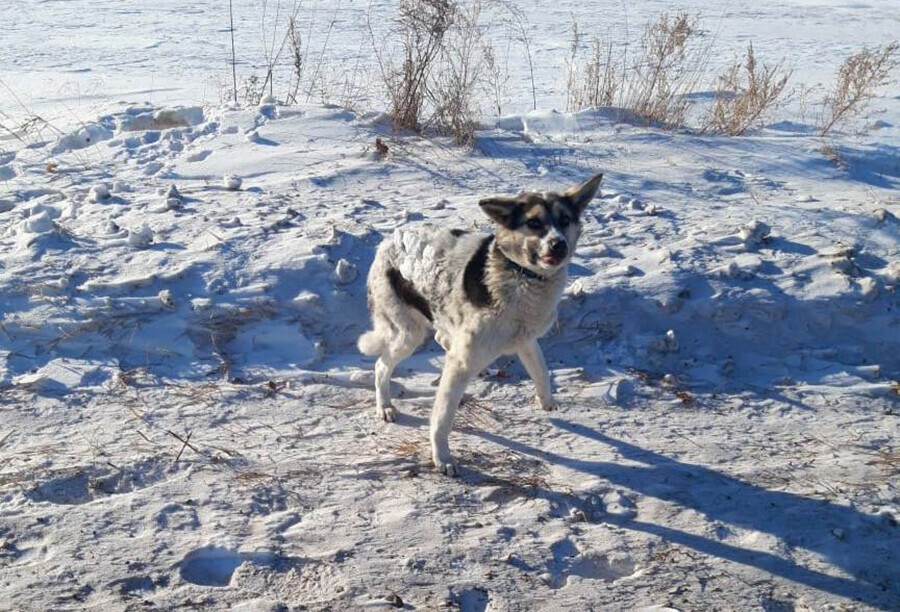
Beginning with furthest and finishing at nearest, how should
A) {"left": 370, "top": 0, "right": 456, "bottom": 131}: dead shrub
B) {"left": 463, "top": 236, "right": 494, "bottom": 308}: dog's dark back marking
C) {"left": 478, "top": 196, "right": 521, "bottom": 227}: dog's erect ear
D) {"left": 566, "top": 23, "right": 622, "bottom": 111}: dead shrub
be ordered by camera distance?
1. {"left": 566, "top": 23, "right": 622, "bottom": 111}: dead shrub
2. {"left": 370, "top": 0, "right": 456, "bottom": 131}: dead shrub
3. {"left": 463, "top": 236, "right": 494, "bottom": 308}: dog's dark back marking
4. {"left": 478, "top": 196, "right": 521, "bottom": 227}: dog's erect ear

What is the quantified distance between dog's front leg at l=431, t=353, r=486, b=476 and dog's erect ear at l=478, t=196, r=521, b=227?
28.9 inches

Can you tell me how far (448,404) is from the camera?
447 cm

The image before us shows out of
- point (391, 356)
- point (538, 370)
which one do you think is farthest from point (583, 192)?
point (391, 356)

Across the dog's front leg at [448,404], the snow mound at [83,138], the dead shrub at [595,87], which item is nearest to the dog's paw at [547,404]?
the dog's front leg at [448,404]

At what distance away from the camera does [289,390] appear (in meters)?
5.24

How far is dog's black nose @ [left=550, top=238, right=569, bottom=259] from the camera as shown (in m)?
4.25

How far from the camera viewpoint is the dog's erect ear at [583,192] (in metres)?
4.55

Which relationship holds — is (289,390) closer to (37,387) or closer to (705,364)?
(37,387)

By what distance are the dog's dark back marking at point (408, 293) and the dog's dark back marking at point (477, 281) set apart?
1.01 feet

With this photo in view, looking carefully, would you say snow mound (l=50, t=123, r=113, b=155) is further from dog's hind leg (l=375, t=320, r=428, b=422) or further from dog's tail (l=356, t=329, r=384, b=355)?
dog's hind leg (l=375, t=320, r=428, b=422)

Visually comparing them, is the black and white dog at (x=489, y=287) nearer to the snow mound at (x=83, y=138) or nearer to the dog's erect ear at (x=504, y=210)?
the dog's erect ear at (x=504, y=210)

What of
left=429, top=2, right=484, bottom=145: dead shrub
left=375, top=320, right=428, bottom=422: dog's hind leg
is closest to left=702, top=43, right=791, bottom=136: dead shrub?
left=429, top=2, right=484, bottom=145: dead shrub

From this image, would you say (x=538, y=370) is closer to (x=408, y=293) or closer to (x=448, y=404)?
(x=448, y=404)

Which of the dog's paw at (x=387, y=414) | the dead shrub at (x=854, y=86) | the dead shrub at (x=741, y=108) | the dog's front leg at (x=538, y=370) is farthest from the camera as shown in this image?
the dead shrub at (x=741, y=108)
